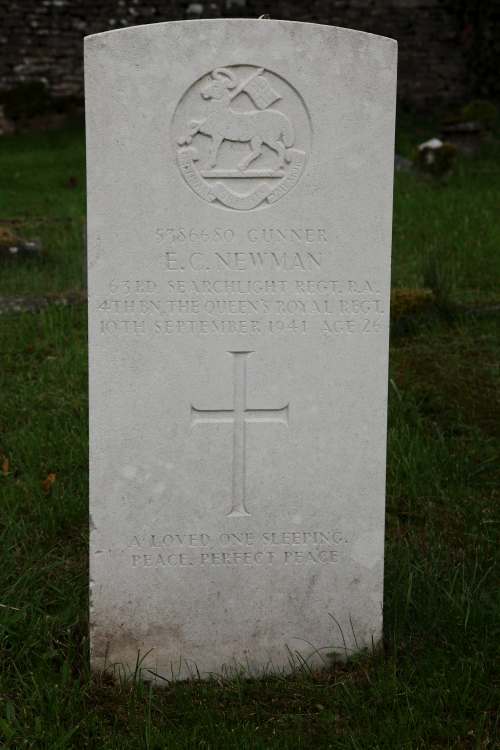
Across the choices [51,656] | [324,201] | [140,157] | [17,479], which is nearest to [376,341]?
[324,201]

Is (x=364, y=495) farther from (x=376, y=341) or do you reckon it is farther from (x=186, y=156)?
(x=186, y=156)

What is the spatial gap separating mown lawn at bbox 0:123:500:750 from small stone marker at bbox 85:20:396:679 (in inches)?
6.5

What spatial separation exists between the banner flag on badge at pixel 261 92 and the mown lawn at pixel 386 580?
1.56 meters

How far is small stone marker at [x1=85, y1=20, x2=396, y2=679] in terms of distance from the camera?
8.42 feet

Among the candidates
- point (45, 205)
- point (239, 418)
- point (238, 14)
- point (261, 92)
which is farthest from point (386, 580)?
point (238, 14)

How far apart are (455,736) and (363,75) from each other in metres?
1.75

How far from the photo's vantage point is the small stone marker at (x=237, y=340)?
8.42ft

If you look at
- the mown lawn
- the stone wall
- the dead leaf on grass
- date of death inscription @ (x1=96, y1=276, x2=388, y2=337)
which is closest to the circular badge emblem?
date of death inscription @ (x1=96, y1=276, x2=388, y2=337)

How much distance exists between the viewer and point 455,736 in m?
2.51

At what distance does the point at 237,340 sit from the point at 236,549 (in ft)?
2.01

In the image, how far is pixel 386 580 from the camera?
10.5ft

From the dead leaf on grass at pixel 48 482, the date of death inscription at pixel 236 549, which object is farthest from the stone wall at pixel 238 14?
the date of death inscription at pixel 236 549

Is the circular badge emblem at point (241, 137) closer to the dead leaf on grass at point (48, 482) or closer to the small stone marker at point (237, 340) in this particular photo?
the small stone marker at point (237, 340)

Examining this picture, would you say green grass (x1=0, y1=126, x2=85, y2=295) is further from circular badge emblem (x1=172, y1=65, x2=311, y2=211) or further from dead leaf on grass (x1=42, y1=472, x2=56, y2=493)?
circular badge emblem (x1=172, y1=65, x2=311, y2=211)
